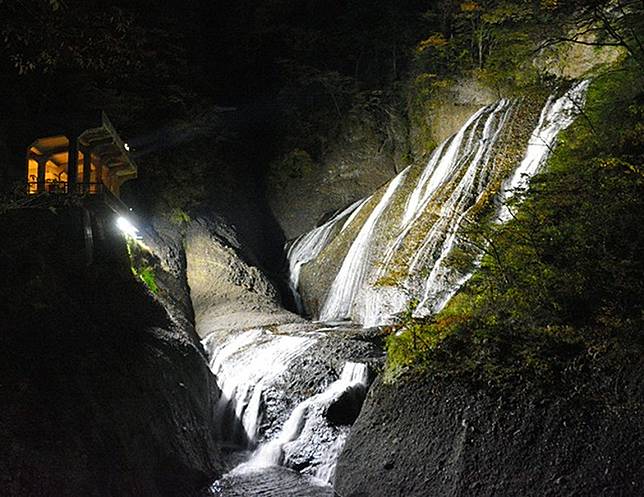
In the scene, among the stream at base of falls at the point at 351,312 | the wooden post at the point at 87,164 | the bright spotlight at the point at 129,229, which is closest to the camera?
the stream at base of falls at the point at 351,312

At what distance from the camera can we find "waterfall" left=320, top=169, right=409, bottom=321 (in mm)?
15164

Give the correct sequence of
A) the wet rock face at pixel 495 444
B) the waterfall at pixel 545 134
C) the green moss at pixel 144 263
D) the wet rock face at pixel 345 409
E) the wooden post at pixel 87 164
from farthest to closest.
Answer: the green moss at pixel 144 263
the wooden post at pixel 87 164
the waterfall at pixel 545 134
the wet rock face at pixel 345 409
the wet rock face at pixel 495 444

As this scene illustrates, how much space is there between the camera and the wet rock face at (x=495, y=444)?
4.59 m

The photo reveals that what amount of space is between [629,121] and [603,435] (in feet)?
16.0

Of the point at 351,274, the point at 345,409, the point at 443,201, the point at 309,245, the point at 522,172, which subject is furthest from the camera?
the point at 309,245

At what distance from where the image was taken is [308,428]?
881cm

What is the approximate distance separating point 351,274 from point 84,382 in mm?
10146

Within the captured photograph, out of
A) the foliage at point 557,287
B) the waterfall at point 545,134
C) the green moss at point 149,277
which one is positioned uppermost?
the waterfall at point 545,134

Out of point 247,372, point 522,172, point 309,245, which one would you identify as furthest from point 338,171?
point 247,372

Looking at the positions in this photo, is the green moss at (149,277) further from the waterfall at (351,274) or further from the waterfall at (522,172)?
the waterfall at (522,172)

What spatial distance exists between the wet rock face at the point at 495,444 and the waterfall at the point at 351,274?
27.5ft

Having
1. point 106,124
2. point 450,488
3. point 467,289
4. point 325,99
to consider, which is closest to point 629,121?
point 467,289

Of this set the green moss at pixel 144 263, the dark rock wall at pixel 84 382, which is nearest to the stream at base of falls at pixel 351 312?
the dark rock wall at pixel 84 382

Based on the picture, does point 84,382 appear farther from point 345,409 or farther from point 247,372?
point 247,372
